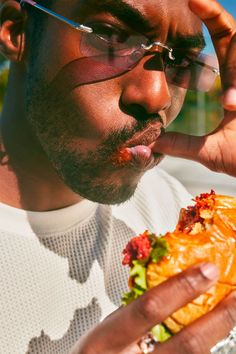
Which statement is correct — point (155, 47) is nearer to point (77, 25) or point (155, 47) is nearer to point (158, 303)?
point (77, 25)

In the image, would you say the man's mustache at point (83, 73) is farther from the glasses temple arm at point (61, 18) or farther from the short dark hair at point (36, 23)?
the short dark hair at point (36, 23)

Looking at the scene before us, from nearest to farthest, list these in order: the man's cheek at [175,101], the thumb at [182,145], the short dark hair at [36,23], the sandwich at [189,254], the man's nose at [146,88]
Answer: the sandwich at [189,254] → the man's nose at [146,88] → the thumb at [182,145] → the short dark hair at [36,23] → the man's cheek at [175,101]

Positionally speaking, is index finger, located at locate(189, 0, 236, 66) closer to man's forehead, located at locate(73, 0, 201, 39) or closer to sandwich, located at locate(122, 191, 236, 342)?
man's forehead, located at locate(73, 0, 201, 39)

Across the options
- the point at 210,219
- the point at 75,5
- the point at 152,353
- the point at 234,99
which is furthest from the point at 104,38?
the point at 152,353

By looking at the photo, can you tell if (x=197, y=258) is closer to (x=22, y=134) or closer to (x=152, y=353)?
(x=152, y=353)

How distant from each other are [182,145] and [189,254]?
0.89m

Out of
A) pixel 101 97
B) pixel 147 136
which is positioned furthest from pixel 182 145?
pixel 101 97

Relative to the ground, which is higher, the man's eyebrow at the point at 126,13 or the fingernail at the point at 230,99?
the man's eyebrow at the point at 126,13

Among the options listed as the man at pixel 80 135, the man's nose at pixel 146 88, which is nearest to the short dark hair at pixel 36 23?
the man at pixel 80 135

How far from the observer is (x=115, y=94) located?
2363 mm

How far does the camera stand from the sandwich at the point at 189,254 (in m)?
1.51

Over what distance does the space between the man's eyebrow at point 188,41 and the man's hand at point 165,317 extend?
1311 millimetres

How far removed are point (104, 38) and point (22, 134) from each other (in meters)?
0.83

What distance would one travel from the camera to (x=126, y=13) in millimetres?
2217
